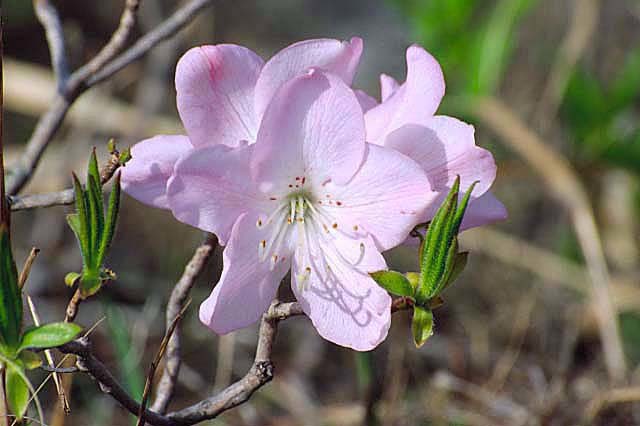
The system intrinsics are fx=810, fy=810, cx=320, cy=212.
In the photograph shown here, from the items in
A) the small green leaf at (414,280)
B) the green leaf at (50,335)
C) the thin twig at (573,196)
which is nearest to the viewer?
the green leaf at (50,335)

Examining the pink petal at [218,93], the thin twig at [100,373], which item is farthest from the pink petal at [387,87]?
the thin twig at [100,373]

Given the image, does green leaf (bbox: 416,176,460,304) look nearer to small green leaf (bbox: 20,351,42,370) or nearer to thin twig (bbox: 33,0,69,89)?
small green leaf (bbox: 20,351,42,370)

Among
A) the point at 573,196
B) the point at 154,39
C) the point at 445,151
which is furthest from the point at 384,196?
the point at 573,196

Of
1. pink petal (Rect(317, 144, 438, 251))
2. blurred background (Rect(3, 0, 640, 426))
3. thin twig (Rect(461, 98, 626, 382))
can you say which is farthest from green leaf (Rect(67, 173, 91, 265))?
thin twig (Rect(461, 98, 626, 382))

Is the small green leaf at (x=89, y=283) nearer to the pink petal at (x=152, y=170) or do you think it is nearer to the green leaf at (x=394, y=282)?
the pink petal at (x=152, y=170)

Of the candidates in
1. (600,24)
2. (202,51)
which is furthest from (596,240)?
(600,24)

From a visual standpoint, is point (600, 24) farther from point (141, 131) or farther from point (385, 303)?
point (385, 303)

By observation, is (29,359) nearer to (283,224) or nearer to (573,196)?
(283,224)
